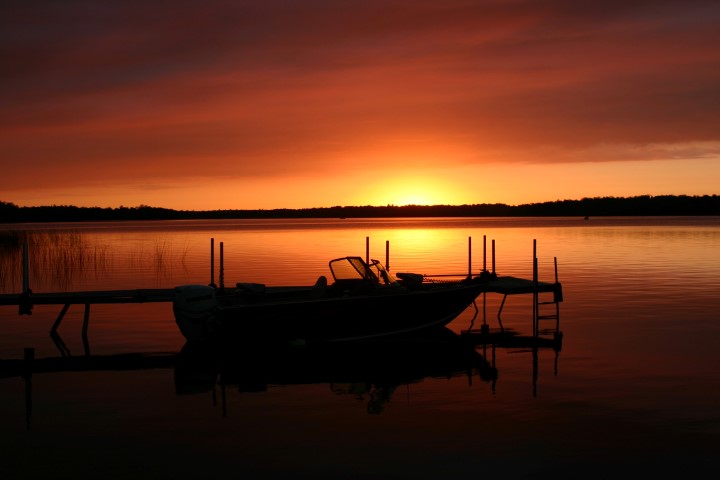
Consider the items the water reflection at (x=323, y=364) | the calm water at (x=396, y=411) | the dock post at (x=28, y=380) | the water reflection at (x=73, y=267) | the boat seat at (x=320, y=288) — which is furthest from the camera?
the water reflection at (x=73, y=267)

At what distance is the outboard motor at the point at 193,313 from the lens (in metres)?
20.1

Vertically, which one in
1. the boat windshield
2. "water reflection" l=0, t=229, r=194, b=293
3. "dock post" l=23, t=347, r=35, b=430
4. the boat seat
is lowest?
"dock post" l=23, t=347, r=35, b=430

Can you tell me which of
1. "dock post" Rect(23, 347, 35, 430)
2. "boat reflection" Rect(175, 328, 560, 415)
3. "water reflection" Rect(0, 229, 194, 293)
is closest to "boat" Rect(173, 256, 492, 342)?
"boat reflection" Rect(175, 328, 560, 415)

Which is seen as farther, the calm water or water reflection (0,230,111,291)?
water reflection (0,230,111,291)

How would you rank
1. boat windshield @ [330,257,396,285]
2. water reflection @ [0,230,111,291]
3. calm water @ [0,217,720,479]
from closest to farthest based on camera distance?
calm water @ [0,217,720,479] < boat windshield @ [330,257,396,285] < water reflection @ [0,230,111,291]

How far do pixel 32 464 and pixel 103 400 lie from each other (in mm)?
3925

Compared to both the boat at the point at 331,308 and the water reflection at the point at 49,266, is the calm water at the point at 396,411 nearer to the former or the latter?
the boat at the point at 331,308

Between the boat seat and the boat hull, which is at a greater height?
the boat seat

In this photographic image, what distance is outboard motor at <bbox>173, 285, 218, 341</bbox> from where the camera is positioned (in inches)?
793

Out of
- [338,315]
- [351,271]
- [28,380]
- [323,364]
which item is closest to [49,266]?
[351,271]

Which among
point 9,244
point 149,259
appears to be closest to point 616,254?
point 149,259

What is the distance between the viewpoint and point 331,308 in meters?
21.2

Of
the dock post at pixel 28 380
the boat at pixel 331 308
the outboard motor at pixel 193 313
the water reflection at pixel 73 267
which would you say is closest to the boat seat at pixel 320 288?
the boat at pixel 331 308

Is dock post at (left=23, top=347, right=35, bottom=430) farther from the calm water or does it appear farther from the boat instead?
the boat
